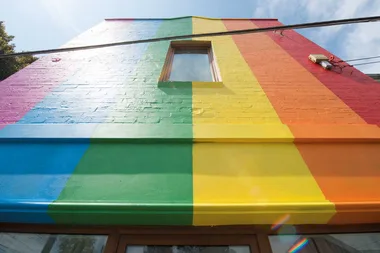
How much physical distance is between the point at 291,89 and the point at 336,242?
2028mm

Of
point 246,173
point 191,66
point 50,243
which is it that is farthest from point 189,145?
point 191,66

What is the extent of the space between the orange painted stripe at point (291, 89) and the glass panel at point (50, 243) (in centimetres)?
223

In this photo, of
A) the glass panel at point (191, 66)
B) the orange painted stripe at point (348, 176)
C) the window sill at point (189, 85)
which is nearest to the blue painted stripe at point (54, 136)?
the window sill at point (189, 85)

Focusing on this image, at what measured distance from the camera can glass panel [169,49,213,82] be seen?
11.1ft

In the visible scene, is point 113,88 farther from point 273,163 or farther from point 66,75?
point 273,163

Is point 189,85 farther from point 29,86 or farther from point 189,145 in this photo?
point 29,86

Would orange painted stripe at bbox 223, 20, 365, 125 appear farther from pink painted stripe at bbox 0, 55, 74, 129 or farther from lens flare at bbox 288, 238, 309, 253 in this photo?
pink painted stripe at bbox 0, 55, 74, 129

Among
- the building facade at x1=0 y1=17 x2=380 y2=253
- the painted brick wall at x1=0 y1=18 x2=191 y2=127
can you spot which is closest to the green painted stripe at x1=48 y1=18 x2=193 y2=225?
the building facade at x1=0 y1=17 x2=380 y2=253

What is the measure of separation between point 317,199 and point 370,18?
1.44 m

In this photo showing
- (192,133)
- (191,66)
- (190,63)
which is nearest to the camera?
(192,133)

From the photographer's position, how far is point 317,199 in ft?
5.11

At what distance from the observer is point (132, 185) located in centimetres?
164

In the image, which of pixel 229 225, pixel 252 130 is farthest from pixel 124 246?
pixel 252 130

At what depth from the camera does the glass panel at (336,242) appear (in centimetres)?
150
